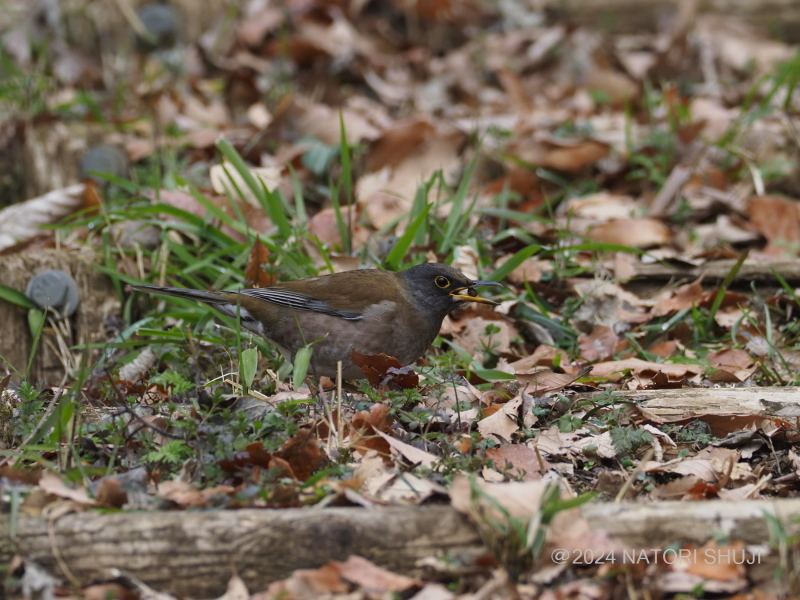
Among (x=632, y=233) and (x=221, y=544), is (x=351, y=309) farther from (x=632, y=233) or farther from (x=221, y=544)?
(x=632, y=233)

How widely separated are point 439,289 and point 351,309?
20.8 inches

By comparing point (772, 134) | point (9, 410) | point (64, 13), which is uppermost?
point (64, 13)

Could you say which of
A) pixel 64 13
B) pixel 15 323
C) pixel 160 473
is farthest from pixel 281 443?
pixel 64 13

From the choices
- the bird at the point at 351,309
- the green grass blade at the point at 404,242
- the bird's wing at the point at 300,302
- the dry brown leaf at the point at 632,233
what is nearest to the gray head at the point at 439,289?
the bird at the point at 351,309

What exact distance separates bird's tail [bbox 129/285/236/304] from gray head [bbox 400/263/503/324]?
42.7 inches

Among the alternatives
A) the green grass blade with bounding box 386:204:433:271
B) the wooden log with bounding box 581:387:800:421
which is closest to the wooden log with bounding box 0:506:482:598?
the wooden log with bounding box 581:387:800:421

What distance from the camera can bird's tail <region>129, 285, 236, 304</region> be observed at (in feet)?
16.0

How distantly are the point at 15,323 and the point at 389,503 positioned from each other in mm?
3584

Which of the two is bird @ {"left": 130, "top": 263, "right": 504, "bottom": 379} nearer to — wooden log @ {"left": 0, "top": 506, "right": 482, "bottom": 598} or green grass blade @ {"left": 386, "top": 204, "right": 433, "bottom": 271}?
green grass blade @ {"left": 386, "top": 204, "right": 433, "bottom": 271}

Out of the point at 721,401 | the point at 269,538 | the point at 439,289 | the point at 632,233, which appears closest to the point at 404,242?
the point at 439,289

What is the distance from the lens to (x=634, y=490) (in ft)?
12.1

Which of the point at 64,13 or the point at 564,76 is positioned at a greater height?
the point at 64,13

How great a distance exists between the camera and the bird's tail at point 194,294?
487 cm

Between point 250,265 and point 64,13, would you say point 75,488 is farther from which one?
point 64,13
